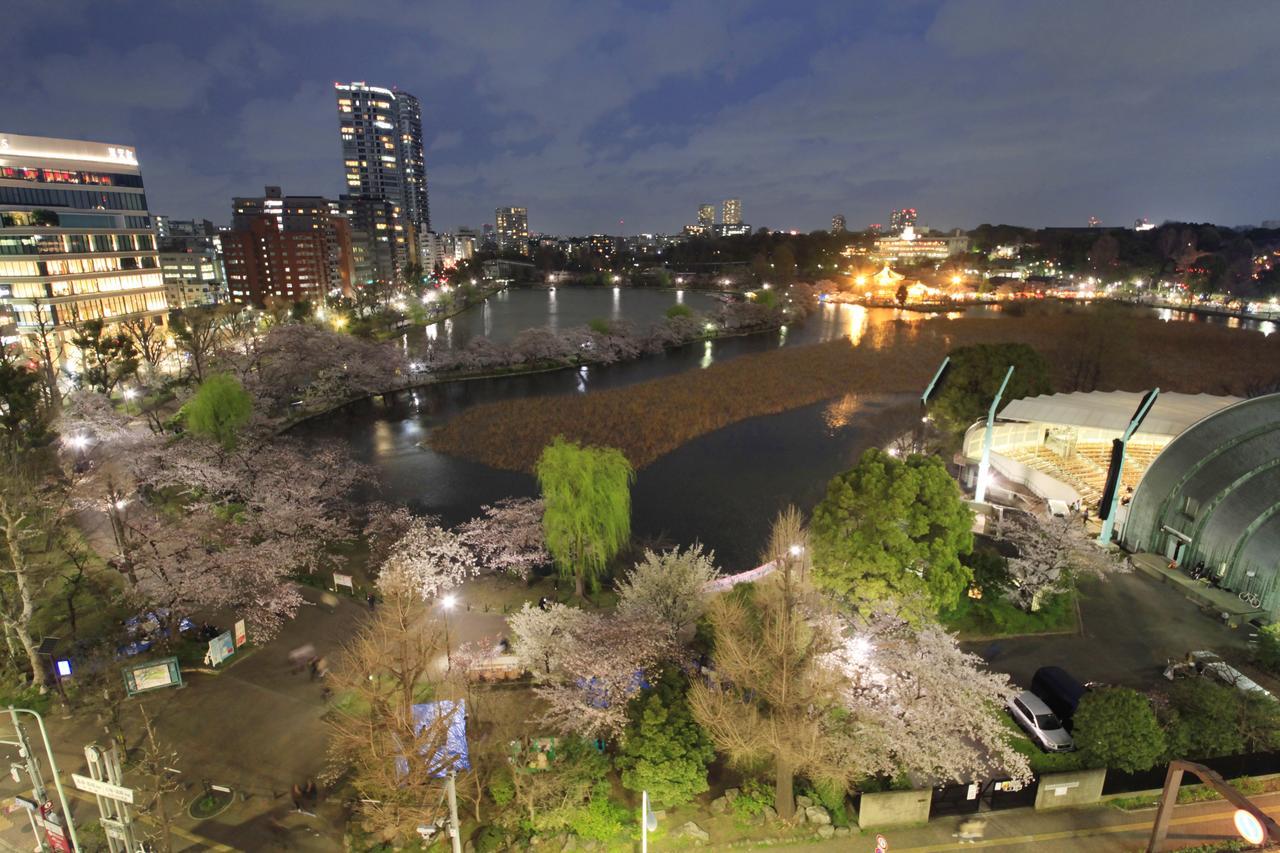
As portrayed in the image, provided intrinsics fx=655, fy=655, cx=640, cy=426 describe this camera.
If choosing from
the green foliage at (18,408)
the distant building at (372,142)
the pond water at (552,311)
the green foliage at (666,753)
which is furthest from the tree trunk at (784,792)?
the distant building at (372,142)

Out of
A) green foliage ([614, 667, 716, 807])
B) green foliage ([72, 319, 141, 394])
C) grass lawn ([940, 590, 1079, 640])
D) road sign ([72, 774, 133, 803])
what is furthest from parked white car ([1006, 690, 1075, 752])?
green foliage ([72, 319, 141, 394])

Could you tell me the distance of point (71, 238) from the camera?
50969 mm

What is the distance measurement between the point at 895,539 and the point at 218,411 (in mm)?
28696

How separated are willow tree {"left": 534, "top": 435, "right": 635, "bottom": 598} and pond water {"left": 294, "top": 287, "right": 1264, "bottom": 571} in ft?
16.1

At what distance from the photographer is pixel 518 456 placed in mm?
32812

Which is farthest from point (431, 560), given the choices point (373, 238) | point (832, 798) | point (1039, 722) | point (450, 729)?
point (373, 238)

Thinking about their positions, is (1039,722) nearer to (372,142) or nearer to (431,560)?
(431,560)

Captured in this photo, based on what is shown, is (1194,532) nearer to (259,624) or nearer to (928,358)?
(259,624)

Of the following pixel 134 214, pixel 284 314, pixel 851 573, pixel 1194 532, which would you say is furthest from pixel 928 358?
pixel 134 214

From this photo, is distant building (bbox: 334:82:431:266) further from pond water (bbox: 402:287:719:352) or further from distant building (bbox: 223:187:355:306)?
distant building (bbox: 223:187:355:306)

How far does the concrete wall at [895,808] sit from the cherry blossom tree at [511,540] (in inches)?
453

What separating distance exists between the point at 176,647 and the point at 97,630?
2967 millimetres

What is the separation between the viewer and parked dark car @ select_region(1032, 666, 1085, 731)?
13906 mm

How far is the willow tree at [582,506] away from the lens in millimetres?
19000
